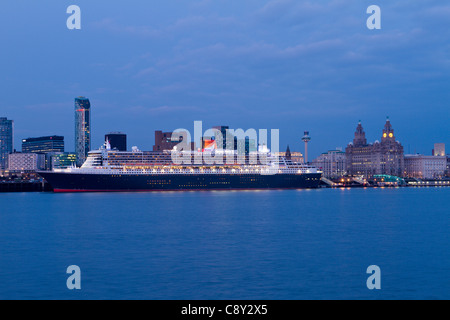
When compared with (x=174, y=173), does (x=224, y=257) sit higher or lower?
lower

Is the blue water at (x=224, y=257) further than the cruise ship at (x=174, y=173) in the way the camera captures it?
No

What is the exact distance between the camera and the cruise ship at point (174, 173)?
10600 centimetres

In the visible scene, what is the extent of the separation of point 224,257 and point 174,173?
280 feet

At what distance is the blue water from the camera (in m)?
21.0

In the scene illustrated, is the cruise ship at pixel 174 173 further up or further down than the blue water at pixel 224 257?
further up

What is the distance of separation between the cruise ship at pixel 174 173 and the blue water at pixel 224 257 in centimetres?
5900

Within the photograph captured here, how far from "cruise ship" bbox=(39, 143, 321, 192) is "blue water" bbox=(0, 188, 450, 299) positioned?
5900cm

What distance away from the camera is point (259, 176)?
4638 inches

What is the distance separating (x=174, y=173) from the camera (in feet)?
370

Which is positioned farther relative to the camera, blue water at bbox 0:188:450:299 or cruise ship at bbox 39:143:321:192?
cruise ship at bbox 39:143:321:192

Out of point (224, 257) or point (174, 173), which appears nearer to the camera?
point (224, 257)
